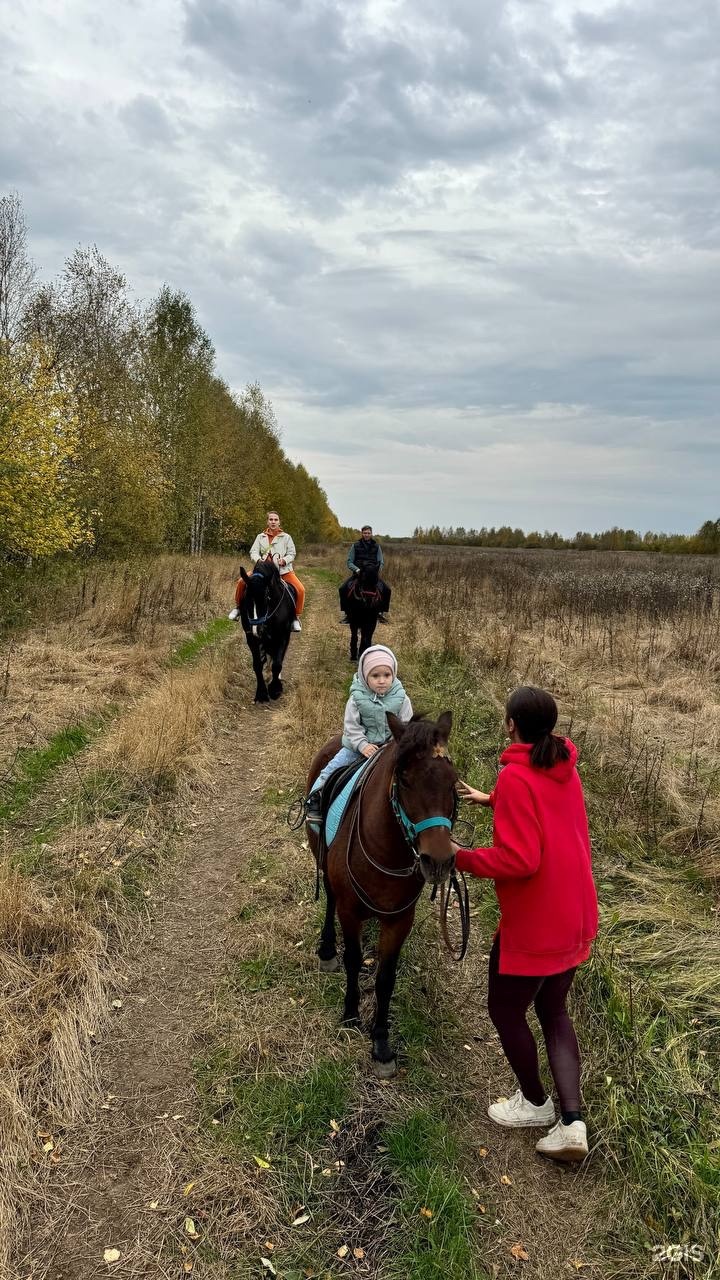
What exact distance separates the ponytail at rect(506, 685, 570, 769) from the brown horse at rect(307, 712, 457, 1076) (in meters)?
0.30

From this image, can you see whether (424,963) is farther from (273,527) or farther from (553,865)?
(273,527)

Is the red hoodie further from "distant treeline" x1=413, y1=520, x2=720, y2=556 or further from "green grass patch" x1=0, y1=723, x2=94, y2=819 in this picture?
"distant treeline" x1=413, y1=520, x2=720, y2=556

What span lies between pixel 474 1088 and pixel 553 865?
1568 mm

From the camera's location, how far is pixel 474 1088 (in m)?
3.24

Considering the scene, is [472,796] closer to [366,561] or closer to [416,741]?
[416,741]

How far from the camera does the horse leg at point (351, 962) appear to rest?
129 inches

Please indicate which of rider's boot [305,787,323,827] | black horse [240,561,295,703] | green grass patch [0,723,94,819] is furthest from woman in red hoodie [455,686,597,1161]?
black horse [240,561,295,703]

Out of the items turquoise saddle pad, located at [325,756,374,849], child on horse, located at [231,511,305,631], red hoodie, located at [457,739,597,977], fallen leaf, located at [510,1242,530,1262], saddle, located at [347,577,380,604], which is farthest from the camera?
saddle, located at [347,577,380,604]

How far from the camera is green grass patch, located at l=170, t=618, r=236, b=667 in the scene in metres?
11.0

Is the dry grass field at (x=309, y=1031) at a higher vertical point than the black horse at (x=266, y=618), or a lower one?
lower

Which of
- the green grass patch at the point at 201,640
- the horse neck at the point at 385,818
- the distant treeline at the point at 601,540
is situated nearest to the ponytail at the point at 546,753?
the horse neck at the point at 385,818

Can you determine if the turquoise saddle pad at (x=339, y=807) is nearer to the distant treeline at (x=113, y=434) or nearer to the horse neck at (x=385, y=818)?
the horse neck at (x=385, y=818)

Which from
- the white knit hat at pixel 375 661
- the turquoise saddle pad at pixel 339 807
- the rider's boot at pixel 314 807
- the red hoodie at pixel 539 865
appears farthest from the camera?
the rider's boot at pixel 314 807

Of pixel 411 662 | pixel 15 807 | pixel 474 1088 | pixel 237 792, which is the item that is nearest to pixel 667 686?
pixel 411 662
